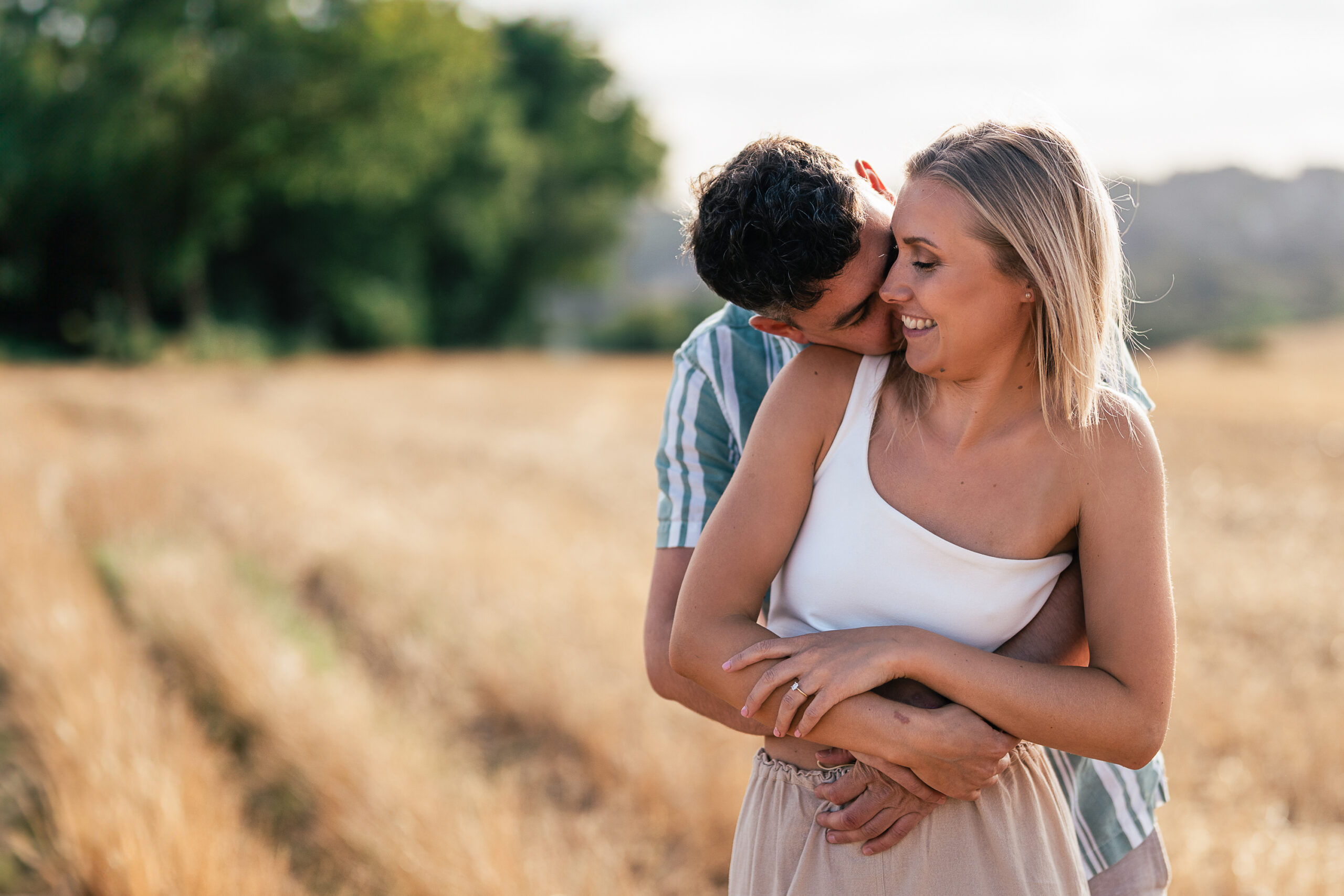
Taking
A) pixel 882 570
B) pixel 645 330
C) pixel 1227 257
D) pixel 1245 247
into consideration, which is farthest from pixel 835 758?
pixel 1245 247

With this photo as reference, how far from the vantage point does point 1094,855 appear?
1.99 metres

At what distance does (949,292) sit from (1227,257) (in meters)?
54.2

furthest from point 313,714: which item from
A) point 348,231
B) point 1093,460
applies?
point 348,231

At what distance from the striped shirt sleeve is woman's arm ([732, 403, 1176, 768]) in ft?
1.83

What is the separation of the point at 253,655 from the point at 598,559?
2591mm

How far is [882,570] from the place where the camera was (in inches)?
64.9

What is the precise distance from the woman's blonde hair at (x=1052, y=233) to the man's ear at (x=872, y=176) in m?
0.20

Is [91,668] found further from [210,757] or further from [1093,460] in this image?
[1093,460]

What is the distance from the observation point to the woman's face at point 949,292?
158 centimetres

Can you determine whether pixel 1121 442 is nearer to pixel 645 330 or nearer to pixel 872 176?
pixel 872 176

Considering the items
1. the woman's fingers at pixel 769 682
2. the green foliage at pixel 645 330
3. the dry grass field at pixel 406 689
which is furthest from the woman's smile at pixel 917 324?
the green foliage at pixel 645 330

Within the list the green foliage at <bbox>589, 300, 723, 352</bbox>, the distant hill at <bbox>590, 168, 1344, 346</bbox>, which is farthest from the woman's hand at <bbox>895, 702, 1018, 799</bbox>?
the green foliage at <bbox>589, 300, 723, 352</bbox>

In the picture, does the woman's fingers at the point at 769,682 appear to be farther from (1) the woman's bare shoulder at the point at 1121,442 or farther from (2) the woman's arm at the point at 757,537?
(1) the woman's bare shoulder at the point at 1121,442

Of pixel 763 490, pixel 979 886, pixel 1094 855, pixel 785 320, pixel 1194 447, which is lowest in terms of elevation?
pixel 1194 447
